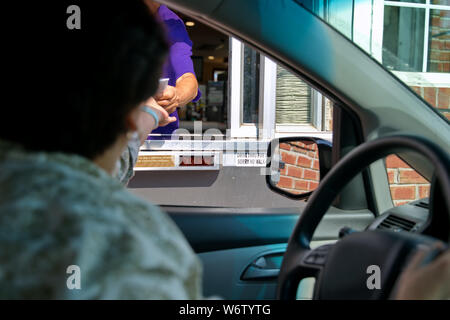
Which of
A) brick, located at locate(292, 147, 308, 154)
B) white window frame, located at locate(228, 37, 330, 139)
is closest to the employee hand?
brick, located at locate(292, 147, 308, 154)

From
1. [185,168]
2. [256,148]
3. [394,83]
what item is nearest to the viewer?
[394,83]

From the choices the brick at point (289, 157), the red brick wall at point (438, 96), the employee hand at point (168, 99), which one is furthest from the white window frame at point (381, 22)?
the employee hand at point (168, 99)

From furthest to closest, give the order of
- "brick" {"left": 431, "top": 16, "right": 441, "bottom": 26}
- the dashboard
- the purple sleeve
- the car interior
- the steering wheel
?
the purple sleeve → "brick" {"left": 431, "top": 16, "right": 441, "bottom": 26} → the dashboard → the car interior → the steering wheel

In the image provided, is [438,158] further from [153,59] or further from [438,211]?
[153,59]

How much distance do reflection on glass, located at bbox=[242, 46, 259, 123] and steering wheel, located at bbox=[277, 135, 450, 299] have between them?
3.18 meters

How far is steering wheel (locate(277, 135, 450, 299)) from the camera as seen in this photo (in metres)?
0.76

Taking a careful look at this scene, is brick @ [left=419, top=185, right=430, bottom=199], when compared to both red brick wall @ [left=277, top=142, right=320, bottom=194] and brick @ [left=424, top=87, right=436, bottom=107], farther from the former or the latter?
red brick wall @ [left=277, top=142, right=320, bottom=194]

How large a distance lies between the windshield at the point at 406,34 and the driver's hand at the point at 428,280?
2.78 feet

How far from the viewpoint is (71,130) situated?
1.92ft

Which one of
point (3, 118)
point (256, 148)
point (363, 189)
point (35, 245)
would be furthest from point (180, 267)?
point (256, 148)

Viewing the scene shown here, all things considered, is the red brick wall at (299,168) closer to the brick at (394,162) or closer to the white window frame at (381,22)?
the brick at (394,162)

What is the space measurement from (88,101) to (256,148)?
3377 millimetres

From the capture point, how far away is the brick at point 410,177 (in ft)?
4.57

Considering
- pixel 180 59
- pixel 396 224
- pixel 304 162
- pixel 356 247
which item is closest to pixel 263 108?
pixel 180 59
